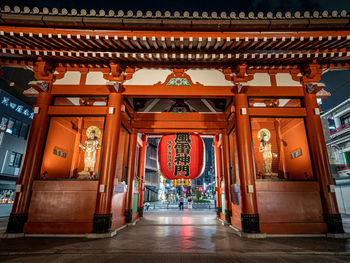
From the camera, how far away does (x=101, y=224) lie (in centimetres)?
489

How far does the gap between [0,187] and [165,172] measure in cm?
1221

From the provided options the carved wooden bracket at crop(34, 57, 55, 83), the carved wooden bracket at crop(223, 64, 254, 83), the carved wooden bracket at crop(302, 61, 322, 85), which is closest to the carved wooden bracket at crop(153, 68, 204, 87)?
the carved wooden bracket at crop(223, 64, 254, 83)

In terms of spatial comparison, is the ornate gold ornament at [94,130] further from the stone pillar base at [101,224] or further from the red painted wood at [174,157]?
the red painted wood at [174,157]

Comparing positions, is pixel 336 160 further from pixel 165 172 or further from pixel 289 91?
pixel 165 172

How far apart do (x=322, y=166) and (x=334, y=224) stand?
1.53m

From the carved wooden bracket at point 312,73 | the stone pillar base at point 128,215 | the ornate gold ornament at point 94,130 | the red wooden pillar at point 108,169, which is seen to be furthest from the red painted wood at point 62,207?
the carved wooden bracket at point 312,73

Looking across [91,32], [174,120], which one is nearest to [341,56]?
[174,120]

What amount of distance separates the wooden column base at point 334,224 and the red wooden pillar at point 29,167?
27.1 ft

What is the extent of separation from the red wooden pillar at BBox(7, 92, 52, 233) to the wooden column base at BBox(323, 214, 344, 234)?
826cm

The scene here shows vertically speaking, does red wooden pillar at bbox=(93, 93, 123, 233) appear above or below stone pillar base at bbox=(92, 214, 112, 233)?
above

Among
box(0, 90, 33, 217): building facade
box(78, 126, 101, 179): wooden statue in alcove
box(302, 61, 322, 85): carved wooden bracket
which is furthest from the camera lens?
box(0, 90, 33, 217): building facade

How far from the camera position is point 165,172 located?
8250 mm

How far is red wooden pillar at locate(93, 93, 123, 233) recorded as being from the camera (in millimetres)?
4926

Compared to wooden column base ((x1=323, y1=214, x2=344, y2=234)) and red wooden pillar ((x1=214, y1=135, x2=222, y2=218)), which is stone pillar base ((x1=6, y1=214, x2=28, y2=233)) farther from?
wooden column base ((x1=323, y1=214, x2=344, y2=234))
